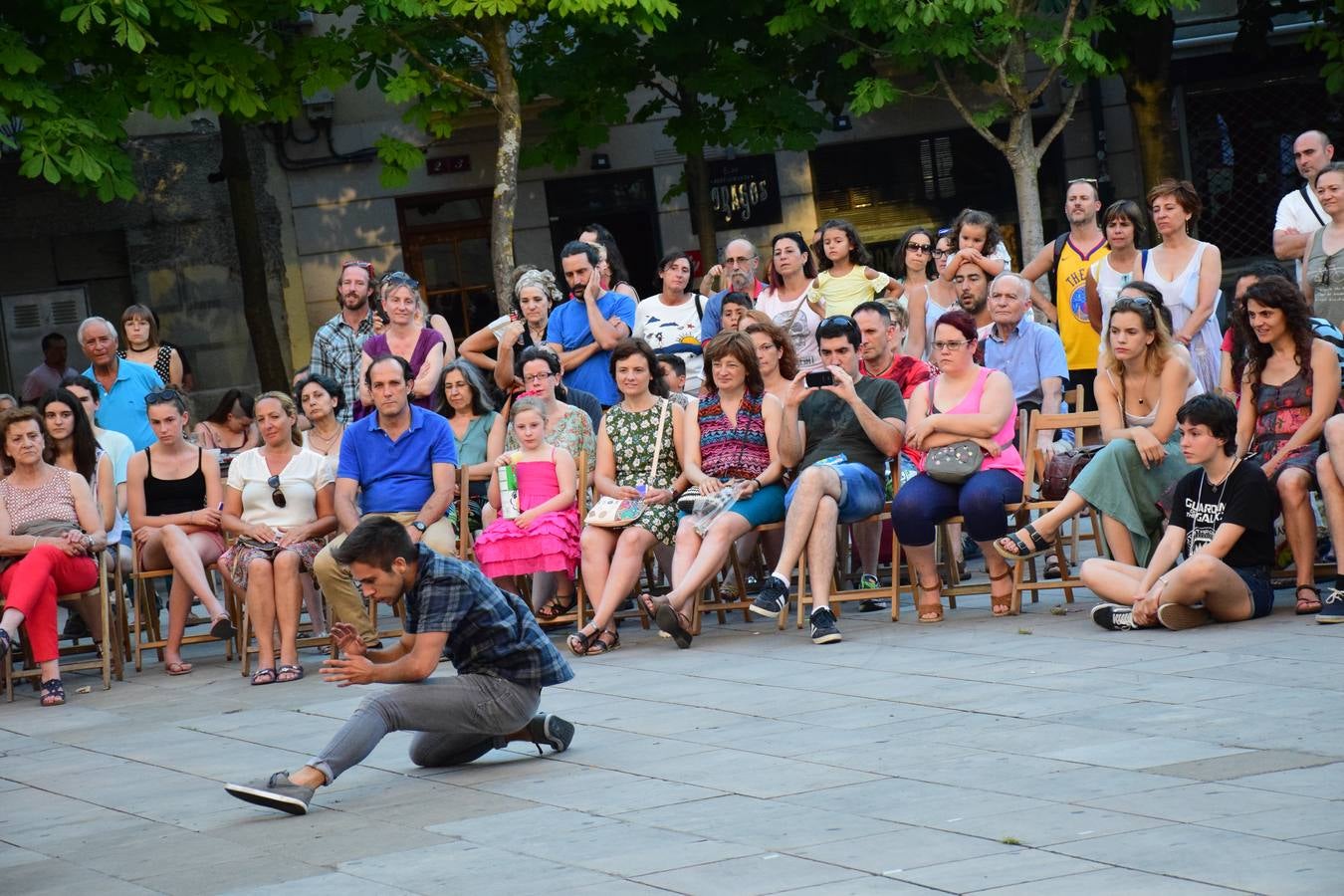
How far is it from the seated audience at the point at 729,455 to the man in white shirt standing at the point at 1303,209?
340 centimetres

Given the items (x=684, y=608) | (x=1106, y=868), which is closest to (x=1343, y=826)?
(x=1106, y=868)

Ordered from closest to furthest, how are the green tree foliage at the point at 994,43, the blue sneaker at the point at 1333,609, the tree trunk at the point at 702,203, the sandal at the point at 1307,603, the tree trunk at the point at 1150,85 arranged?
the blue sneaker at the point at 1333,609
the sandal at the point at 1307,603
the green tree foliage at the point at 994,43
the tree trunk at the point at 1150,85
the tree trunk at the point at 702,203

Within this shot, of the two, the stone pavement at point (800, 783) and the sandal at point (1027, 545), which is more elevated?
the sandal at point (1027, 545)

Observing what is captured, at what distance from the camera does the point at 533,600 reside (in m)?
11.3

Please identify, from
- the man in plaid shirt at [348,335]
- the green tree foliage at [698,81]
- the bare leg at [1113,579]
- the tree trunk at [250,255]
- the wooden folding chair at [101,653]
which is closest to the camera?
the bare leg at [1113,579]

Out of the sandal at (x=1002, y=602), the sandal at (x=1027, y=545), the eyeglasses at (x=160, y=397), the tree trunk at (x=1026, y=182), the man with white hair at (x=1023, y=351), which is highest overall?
the tree trunk at (x=1026, y=182)

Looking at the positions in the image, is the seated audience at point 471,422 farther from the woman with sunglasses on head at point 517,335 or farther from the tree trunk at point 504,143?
the tree trunk at point 504,143

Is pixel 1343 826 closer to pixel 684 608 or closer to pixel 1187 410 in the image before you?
pixel 1187 410

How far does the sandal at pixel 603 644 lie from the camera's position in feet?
34.1

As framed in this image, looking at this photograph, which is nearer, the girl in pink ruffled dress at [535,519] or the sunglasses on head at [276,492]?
the girl in pink ruffled dress at [535,519]

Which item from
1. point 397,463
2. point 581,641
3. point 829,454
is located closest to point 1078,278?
point 829,454

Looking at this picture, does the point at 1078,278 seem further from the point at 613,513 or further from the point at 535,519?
the point at 535,519

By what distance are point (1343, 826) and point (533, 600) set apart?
21.4 feet

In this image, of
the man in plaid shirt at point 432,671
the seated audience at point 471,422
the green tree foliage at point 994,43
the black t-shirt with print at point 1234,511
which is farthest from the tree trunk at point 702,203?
the man in plaid shirt at point 432,671
